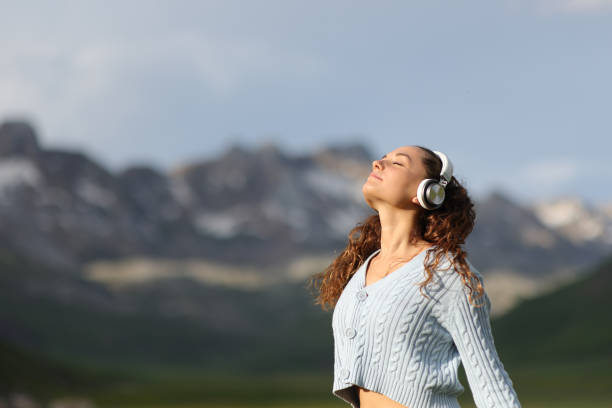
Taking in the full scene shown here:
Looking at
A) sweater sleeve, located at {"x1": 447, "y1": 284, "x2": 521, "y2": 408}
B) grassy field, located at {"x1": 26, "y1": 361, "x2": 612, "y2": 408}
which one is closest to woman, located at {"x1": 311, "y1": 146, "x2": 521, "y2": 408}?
sweater sleeve, located at {"x1": 447, "y1": 284, "x2": 521, "y2": 408}

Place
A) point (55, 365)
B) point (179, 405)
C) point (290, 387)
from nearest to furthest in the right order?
point (179, 405)
point (290, 387)
point (55, 365)

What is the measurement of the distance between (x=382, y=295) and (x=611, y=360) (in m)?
152

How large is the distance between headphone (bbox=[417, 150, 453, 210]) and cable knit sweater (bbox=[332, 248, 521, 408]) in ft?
1.15

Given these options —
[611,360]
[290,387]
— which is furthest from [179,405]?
[611,360]

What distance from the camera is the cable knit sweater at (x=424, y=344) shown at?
15.9 feet

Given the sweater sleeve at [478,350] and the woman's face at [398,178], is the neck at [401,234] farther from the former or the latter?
the sweater sleeve at [478,350]

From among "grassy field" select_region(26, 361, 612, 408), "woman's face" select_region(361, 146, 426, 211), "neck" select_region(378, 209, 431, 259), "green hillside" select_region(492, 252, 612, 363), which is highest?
"green hillside" select_region(492, 252, 612, 363)

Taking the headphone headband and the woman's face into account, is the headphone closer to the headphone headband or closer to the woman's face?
the headphone headband

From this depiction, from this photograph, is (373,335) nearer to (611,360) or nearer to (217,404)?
(217,404)

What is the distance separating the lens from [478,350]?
16.0 ft

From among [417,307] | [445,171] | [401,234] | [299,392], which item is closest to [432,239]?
[401,234]

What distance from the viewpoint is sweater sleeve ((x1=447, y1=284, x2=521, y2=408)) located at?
4.82m

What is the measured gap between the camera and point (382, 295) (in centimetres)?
504

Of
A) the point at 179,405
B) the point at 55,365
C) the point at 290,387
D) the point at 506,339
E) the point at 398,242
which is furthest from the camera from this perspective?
the point at 506,339
